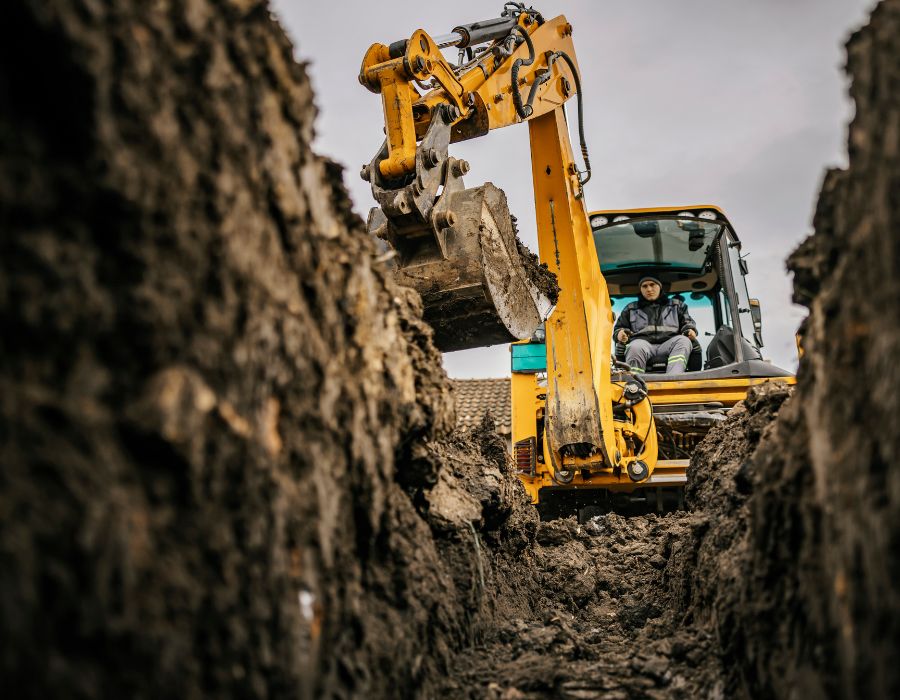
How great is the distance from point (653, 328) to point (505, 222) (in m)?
3.62

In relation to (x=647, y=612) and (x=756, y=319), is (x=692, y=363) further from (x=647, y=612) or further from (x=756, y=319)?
(x=647, y=612)

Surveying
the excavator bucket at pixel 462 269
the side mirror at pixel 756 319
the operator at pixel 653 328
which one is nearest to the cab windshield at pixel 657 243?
the operator at pixel 653 328

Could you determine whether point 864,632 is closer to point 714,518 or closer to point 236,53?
point 236,53

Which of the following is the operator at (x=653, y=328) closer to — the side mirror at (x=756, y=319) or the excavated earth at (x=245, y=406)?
the side mirror at (x=756, y=319)

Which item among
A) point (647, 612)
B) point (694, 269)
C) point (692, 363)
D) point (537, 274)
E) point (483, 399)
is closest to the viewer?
point (647, 612)

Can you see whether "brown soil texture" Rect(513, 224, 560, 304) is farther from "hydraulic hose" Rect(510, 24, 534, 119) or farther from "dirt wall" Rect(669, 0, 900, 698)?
"dirt wall" Rect(669, 0, 900, 698)

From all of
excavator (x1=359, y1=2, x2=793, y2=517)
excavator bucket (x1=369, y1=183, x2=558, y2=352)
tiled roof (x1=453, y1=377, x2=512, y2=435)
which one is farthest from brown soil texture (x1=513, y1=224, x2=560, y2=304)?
tiled roof (x1=453, y1=377, x2=512, y2=435)

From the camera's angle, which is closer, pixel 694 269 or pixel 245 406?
pixel 245 406

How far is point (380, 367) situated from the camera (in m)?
2.29

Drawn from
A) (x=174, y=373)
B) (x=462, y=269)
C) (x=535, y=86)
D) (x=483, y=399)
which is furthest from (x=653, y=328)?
(x=483, y=399)

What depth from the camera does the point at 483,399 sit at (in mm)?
20828

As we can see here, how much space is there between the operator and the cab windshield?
0.30 m

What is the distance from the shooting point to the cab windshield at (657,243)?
7785mm

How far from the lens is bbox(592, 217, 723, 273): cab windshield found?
7.78 metres
